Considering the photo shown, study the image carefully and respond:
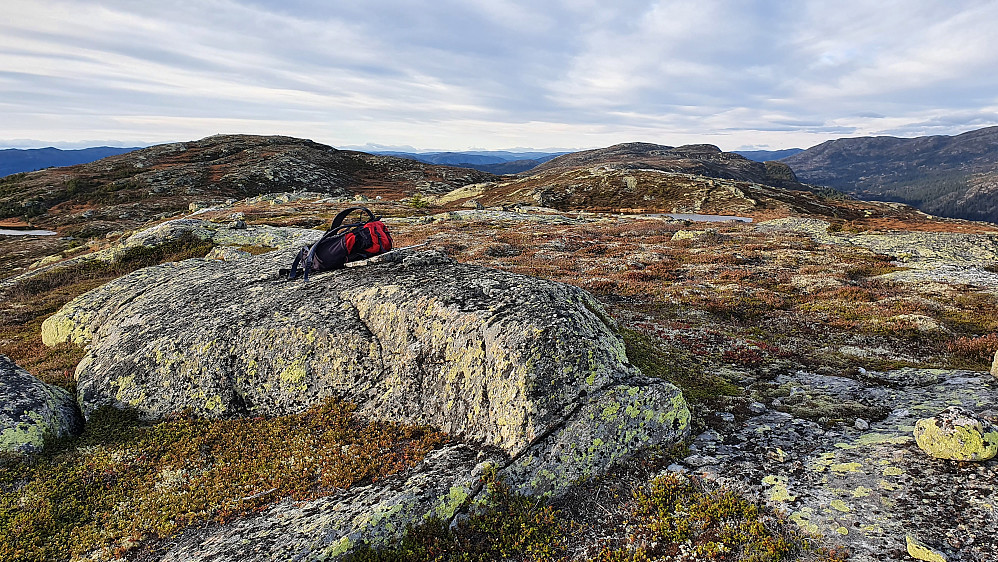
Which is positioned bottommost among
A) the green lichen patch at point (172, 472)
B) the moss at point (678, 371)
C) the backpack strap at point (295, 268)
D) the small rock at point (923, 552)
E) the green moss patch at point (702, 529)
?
the green lichen patch at point (172, 472)

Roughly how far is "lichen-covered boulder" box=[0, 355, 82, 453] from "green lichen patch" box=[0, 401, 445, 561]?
393mm

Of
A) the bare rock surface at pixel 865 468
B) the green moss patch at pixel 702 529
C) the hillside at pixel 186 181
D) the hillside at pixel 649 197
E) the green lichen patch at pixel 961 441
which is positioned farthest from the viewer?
the hillside at pixel 649 197

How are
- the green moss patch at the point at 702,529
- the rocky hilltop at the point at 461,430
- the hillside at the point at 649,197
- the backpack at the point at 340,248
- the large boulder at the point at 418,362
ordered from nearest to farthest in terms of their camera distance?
the green moss patch at the point at 702,529 < the rocky hilltop at the point at 461,430 < the large boulder at the point at 418,362 < the backpack at the point at 340,248 < the hillside at the point at 649,197

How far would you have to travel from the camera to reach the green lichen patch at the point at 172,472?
291 inches

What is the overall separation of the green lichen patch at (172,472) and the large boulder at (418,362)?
59 centimetres

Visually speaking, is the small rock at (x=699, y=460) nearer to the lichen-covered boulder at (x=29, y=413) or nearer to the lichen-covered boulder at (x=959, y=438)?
the lichen-covered boulder at (x=959, y=438)

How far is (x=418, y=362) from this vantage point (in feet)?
32.4

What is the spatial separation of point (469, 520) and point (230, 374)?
7055 millimetres

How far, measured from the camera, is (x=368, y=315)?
35.7 ft

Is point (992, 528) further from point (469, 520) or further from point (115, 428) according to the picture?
point (115, 428)

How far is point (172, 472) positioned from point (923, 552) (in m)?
12.5

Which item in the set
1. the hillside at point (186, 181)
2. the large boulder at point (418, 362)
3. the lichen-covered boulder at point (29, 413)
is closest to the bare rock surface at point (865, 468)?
the large boulder at point (418, 362)

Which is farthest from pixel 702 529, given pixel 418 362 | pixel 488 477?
pixel 418 362

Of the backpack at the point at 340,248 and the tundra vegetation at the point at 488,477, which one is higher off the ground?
the backpack at the point at 340,248
